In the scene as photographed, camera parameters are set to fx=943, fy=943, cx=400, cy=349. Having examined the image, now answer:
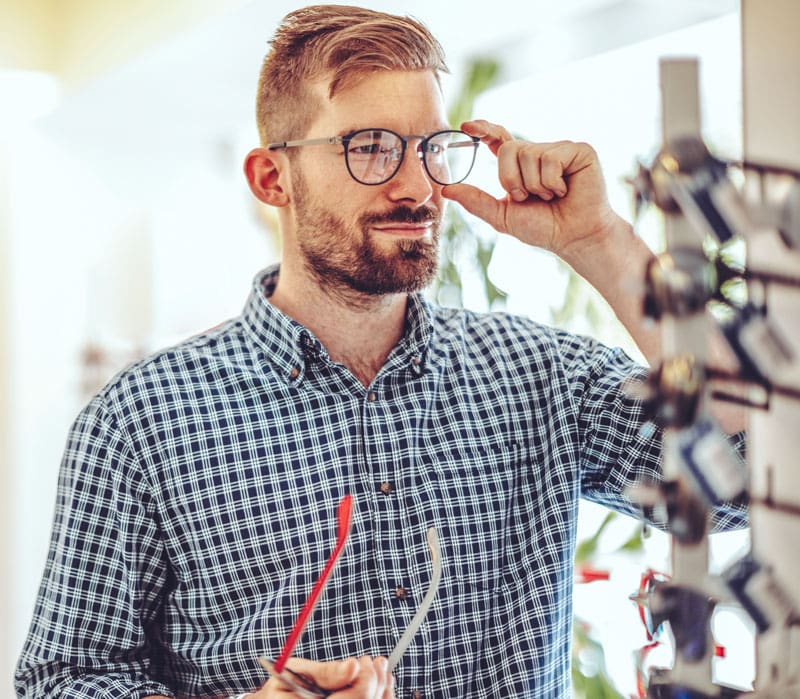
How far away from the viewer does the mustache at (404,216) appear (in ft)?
3.97

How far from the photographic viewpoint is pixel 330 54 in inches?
49.9

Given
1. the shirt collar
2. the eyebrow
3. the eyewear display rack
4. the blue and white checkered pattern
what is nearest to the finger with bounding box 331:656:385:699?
the eyewear display rack

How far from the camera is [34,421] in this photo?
9.70 feet

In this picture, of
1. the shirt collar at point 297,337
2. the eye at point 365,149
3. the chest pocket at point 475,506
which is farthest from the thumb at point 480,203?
the chest pocket at point 475,506

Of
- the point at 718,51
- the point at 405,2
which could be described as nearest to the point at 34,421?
the point at 405,2

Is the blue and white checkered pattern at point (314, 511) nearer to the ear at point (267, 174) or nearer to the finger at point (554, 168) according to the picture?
the ear at point (267, 174)

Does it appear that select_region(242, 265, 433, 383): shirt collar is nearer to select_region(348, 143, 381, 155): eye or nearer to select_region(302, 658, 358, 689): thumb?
select_region(348, 143, 381, 155): eye

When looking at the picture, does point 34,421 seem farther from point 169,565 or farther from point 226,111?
point 169,565

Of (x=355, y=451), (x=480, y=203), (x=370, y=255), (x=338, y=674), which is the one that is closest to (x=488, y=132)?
(x=480, y=203)

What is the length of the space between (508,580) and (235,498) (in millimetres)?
377

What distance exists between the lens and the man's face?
120 centimetres

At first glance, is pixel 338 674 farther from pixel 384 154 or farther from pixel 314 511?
pixel 384 154

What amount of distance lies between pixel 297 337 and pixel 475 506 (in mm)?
332

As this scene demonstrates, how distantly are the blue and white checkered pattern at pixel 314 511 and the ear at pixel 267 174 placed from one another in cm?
17
